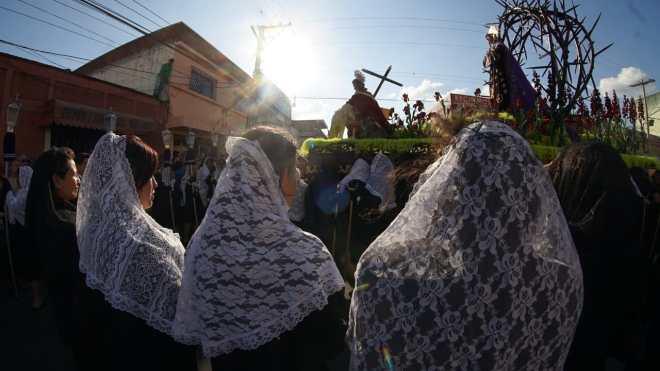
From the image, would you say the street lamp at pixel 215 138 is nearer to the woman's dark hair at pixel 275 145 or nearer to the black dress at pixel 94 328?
the black dress at pixel 94 328

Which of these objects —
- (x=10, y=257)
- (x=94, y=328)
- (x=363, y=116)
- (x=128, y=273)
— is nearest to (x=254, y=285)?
(x=128, y=273)

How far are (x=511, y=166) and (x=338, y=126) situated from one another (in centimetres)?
416

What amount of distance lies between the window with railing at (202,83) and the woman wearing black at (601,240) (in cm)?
1864

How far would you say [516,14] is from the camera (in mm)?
5309

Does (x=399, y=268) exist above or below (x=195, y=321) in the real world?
above

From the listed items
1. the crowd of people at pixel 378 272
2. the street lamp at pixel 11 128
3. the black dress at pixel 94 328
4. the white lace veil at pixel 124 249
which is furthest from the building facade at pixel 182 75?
the crowd of people at pixel 378 272

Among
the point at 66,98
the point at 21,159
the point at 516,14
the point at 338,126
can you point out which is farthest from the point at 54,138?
the point at 516,14

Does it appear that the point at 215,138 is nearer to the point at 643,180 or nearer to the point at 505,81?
the point at 505,81

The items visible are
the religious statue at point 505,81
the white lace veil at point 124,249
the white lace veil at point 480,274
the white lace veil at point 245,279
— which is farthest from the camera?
the religious statue at point 505,81

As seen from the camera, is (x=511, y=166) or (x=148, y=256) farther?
(x=148, y=256)

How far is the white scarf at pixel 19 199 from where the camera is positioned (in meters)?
5.18

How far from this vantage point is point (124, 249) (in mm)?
1660

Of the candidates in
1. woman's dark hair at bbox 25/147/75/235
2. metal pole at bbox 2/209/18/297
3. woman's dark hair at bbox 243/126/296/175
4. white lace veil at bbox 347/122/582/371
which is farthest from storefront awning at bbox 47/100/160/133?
white lace veil at bbox 347/122/582/371

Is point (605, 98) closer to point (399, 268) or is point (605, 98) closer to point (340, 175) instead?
point (340, 175)
